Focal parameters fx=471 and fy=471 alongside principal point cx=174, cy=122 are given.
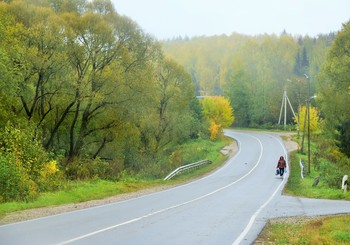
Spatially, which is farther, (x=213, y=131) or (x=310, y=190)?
(x=213, y=131)

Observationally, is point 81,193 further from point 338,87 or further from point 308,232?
point 338,87

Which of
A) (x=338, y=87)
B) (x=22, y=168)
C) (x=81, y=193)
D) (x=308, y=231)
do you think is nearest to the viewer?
(x=308, y=231)

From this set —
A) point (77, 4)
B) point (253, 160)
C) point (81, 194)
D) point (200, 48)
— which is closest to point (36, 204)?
point (81, 194)

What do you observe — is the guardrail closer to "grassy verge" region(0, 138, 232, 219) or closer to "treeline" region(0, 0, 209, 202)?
"grassy verge" region(0, 138, 232, 219)

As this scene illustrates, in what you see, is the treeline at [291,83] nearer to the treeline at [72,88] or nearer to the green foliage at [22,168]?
the treeline at [72,88]

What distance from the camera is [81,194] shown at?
21625mm

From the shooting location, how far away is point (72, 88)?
32281mm

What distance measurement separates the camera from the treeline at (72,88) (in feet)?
83.3

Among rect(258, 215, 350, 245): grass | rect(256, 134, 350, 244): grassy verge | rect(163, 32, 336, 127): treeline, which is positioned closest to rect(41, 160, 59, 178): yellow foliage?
rect(256, 134, 350, 244): grassy verge

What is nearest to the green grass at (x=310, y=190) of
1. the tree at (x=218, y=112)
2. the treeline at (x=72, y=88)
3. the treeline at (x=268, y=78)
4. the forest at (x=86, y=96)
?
the forest at (x=86, y=96)

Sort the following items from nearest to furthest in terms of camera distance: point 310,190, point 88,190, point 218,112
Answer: point 88,190
point 310,190
point 218,112

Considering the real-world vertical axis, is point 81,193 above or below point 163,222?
below

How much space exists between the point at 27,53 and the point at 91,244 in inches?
827

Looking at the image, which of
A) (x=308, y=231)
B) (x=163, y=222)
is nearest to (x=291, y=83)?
(x=163, y=222)
